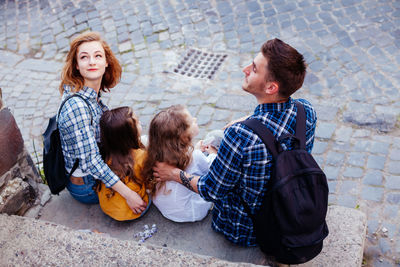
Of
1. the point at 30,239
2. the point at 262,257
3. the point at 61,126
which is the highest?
the point at 61,126

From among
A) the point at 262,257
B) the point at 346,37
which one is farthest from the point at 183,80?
the point at 262,257

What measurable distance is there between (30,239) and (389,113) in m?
4.05

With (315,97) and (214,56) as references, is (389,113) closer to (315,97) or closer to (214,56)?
(315,97)

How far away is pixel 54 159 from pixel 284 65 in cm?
186

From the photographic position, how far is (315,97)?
201 inches

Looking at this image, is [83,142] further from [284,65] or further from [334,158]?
[334,158]

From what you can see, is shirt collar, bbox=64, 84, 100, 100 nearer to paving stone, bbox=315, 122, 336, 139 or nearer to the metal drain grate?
paving stone, bbox=315, 122, 336, 139

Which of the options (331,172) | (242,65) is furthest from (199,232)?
(242,65)

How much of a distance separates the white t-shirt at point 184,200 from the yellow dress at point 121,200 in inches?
8.1

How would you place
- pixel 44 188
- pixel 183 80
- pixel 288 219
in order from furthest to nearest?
1. pixel 183 80
2. pixel 44 188
3. pixel 288 219

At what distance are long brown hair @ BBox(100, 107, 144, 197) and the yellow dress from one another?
3cm

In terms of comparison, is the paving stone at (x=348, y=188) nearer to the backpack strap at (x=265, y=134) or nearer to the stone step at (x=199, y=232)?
the stone step at (x=199, y=232)

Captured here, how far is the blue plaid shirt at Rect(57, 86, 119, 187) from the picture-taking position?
9.16 ft

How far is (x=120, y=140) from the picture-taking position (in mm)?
2980
